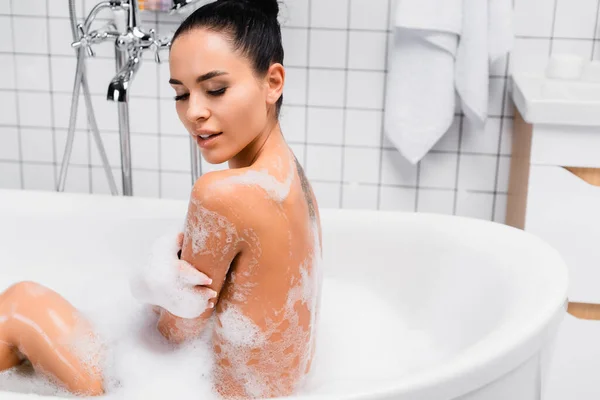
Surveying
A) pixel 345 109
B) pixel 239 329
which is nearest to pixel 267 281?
pixel 239 329

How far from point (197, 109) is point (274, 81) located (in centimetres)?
14

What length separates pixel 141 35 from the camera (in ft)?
6.55

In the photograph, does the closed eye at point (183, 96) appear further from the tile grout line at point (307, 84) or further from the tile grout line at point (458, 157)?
the tile grout line at point (458, 157)

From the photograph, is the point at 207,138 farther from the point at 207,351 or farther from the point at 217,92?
the point at 207,351

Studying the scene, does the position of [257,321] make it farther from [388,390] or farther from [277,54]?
[277,54]

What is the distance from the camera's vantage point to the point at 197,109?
4.31 ft

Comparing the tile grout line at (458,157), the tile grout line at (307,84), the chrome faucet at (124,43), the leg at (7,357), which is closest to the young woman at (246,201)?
the leg at (7,357)

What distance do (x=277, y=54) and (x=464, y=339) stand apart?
2.65ft

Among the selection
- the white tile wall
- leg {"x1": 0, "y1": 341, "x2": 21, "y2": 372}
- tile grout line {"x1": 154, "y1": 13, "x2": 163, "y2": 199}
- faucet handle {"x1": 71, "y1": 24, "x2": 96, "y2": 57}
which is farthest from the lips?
tile grout line {"x1": 154, "y1": 13, "x2": 163, "y2": 199}

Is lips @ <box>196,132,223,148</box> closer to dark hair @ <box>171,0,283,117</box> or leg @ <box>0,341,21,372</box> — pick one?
dark hair @ <box>171,0,283,117</box>

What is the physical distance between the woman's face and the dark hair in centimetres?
1

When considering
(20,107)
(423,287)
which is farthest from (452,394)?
(20,107)

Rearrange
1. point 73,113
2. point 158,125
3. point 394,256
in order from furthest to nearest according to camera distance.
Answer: point 158,125
point 73,113
point 394,256

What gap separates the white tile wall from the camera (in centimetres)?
251
